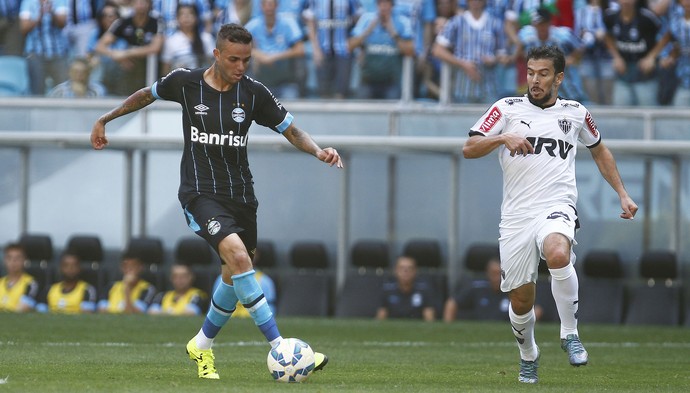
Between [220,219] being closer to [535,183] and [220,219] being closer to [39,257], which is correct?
[535,183]

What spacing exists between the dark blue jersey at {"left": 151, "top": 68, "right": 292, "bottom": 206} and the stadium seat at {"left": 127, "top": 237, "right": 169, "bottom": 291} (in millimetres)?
11692

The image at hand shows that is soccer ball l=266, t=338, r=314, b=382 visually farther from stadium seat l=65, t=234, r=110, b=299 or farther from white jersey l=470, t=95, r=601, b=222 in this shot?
stadium seat l=65, t=234, r=110, b=299

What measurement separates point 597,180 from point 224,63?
1270 centimetres

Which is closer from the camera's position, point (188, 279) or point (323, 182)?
point (188, 279)

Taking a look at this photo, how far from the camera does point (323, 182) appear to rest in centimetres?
2242

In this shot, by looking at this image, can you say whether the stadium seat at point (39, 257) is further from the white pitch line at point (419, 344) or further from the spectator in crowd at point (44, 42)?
the white pitch line at point (419, 344)

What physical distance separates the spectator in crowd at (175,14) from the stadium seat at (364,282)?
13.3 feet

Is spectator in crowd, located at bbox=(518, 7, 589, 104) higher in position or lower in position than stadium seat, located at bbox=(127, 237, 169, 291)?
higher

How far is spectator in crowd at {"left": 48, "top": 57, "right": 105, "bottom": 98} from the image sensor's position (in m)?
20.1

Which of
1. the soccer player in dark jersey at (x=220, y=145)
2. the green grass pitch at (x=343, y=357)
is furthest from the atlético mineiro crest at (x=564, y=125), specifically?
the green grass pitch at (x=343, y=357)

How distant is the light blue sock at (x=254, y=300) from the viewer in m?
9.02

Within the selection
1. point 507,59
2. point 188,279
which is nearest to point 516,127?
point 507,59

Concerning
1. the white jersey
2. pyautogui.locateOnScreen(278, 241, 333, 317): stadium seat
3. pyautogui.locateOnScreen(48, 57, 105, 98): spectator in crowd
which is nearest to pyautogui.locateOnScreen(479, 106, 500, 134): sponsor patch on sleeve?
the white jersey

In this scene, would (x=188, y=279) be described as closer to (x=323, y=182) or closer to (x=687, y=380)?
(x=323, y=182)
